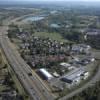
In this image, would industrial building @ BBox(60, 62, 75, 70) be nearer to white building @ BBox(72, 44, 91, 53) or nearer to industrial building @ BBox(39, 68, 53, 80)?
industrial building @ BBox(39, 68, 53, 80)

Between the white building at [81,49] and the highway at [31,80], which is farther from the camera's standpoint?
the white building at [81,49]

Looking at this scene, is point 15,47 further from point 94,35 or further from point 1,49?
point 94,35

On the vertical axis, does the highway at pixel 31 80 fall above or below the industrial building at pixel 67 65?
below

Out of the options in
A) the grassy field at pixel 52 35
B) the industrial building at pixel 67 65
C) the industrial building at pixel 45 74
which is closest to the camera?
the industrial building at pixel 45 74

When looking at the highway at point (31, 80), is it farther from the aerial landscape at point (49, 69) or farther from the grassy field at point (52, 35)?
the grassy field at point (52, 35)

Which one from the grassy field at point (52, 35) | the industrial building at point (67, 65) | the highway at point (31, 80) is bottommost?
the grassy field at point (52, 35)

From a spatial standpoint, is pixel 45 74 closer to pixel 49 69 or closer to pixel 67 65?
pixel 49 69

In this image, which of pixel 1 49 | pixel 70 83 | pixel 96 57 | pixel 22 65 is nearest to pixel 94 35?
pixel 96 57

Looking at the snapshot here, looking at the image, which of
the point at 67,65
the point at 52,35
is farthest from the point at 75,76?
the point at 52,35

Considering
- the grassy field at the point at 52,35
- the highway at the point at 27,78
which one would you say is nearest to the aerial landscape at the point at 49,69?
the highway at the point at 27,78
